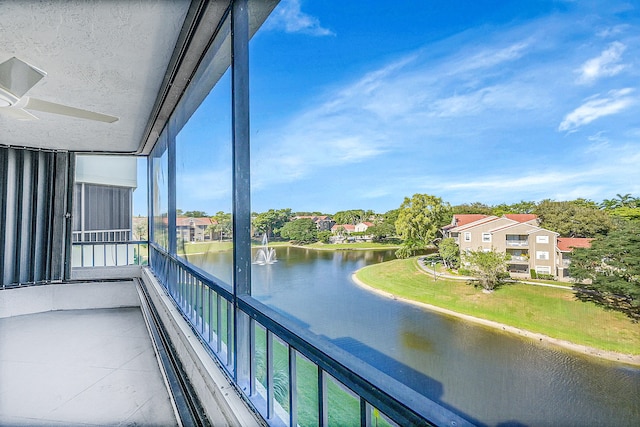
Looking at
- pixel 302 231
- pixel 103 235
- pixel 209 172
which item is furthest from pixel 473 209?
pixel 103 235

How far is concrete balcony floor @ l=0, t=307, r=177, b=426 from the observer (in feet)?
6.45

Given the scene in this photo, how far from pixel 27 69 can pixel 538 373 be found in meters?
2.83

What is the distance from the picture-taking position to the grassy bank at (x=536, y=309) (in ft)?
1.22

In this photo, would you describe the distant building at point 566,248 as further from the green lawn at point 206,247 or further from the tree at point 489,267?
the green lawn at point 206,247

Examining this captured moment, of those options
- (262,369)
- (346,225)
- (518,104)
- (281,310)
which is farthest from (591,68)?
(262,369)

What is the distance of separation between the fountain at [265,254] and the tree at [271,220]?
0.13ft

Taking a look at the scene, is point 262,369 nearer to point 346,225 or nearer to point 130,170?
point 346,225

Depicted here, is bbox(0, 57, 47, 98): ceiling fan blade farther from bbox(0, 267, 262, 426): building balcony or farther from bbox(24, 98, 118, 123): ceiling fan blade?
bbox(0, 267, 262, 426): building balcony

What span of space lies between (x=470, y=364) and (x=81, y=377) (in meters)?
2.94

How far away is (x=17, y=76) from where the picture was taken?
212cm

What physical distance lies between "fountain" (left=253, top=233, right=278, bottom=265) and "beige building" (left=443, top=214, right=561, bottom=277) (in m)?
0.71

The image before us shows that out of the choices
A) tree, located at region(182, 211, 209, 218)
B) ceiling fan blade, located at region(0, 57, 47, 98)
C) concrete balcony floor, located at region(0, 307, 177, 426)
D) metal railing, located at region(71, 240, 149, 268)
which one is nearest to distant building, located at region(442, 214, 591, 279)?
tree, located at region(182, 211, 209, 218)

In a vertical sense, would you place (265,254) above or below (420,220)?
below

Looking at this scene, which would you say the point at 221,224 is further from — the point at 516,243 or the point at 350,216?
the point at 516,243
